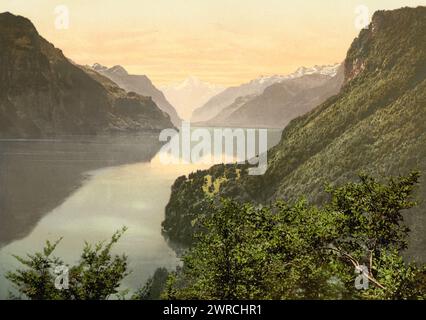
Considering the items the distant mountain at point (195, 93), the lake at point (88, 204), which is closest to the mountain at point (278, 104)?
the distant mountain at point (195, 93)

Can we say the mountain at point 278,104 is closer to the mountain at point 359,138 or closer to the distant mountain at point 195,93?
the distant mountain at point 195,93

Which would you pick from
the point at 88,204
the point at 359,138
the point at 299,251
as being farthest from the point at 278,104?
the point at 299,251

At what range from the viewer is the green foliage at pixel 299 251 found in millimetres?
22781

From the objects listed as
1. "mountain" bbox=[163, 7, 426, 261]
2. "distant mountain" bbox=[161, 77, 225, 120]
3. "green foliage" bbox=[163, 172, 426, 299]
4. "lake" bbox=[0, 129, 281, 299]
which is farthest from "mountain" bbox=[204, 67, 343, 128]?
"green foliage" bbox=[163, 172, 426, 299]

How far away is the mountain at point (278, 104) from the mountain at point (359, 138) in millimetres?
13387

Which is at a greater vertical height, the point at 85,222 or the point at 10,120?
the point at 10,120

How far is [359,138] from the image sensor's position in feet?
272

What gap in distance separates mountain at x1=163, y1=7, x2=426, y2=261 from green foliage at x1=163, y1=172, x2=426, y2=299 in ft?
152

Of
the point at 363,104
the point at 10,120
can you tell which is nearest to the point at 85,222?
the point at 363,104

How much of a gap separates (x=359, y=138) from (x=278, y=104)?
101ft

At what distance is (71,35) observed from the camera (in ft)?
245
